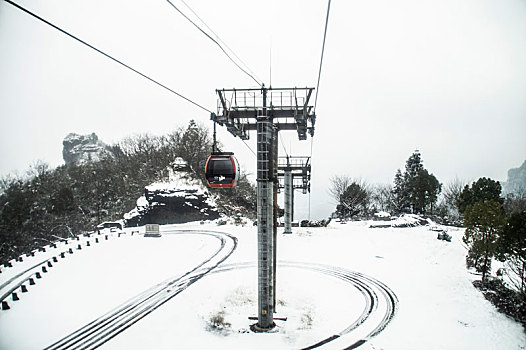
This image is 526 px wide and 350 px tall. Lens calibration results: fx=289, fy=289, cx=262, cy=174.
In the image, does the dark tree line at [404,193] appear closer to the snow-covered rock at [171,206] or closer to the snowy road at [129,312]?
the snow-covered rock at [171,206]

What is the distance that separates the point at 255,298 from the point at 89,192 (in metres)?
46.8

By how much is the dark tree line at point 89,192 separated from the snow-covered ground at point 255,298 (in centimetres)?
2119

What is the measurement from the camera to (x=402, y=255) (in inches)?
936

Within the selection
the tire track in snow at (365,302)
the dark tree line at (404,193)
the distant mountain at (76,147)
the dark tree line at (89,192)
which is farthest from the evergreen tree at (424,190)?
the distant mountain at (76,147)

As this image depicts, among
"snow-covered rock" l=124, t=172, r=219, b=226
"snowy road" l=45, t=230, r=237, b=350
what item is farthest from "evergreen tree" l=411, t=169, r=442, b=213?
"snowy road" l=45, t=230, r=237, b=350

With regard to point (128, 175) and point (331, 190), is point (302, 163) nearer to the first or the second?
point (331, 190)

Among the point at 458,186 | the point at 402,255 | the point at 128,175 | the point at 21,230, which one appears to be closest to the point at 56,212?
the point at 21,230

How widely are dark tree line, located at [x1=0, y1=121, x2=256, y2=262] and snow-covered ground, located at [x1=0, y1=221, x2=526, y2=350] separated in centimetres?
2119

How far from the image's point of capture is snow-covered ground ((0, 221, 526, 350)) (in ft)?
38.5

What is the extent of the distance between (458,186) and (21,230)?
75.9 meters

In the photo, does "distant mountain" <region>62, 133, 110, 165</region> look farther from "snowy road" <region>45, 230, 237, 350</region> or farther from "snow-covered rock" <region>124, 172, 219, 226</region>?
Answer: "snowy road" <region>45, 230, 237, 350</region>

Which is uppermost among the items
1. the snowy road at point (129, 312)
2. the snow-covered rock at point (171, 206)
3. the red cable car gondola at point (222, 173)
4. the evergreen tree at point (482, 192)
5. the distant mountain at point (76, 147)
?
the distant mountain at point (76, 147)

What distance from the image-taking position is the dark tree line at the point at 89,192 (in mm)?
41531

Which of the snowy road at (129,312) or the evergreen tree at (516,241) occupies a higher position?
the evergreen tree at (516,241)
